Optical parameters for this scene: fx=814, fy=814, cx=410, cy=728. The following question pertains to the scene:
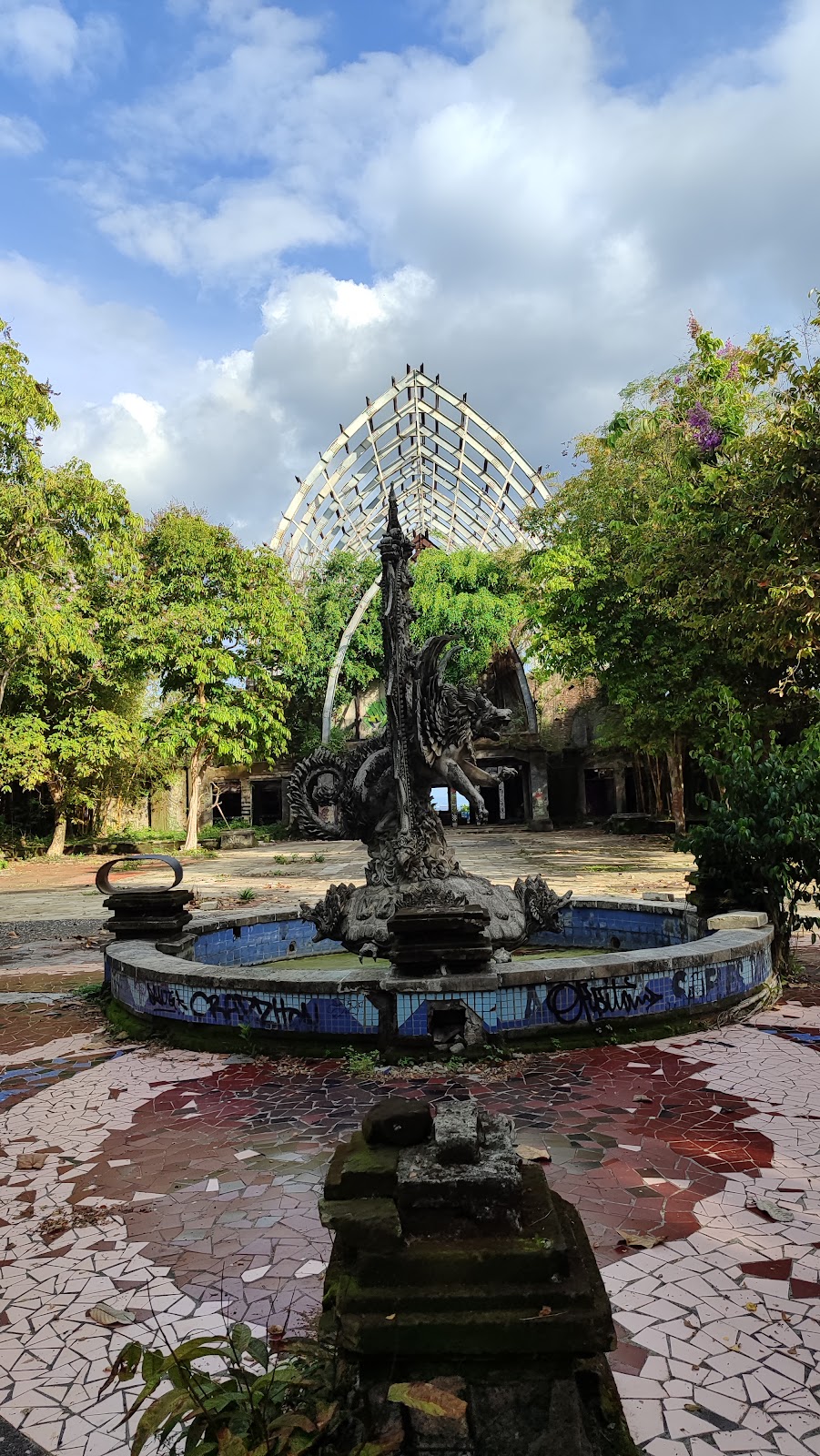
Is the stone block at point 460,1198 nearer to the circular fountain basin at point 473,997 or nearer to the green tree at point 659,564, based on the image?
the circular fountain basin at point 473,997

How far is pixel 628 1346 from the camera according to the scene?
2.25m

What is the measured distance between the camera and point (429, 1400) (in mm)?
1404

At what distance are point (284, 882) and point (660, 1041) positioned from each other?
12027mm

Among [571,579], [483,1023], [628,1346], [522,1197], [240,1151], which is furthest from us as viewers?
[571,579]

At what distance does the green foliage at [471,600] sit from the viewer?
103 feet

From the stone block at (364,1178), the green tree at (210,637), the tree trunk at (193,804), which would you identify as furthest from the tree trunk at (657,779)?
the stone block at (364,1178)

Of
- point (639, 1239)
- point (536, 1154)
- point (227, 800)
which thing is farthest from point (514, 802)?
point (639, 1239)

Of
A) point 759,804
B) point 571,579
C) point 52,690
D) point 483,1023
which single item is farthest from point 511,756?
point 483,1023

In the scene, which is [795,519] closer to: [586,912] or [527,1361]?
[586,912]

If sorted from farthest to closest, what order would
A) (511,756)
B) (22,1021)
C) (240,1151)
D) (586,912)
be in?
(511,756) < (586,912) < (22,1021) < (240,1151)

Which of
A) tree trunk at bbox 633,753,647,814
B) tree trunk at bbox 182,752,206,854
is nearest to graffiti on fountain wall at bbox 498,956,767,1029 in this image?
tree trunk at bbox 182,752,206,854

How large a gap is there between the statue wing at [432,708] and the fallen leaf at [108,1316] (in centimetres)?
527

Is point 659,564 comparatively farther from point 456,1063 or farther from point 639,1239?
point 639,1239

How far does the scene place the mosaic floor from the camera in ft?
6.99
